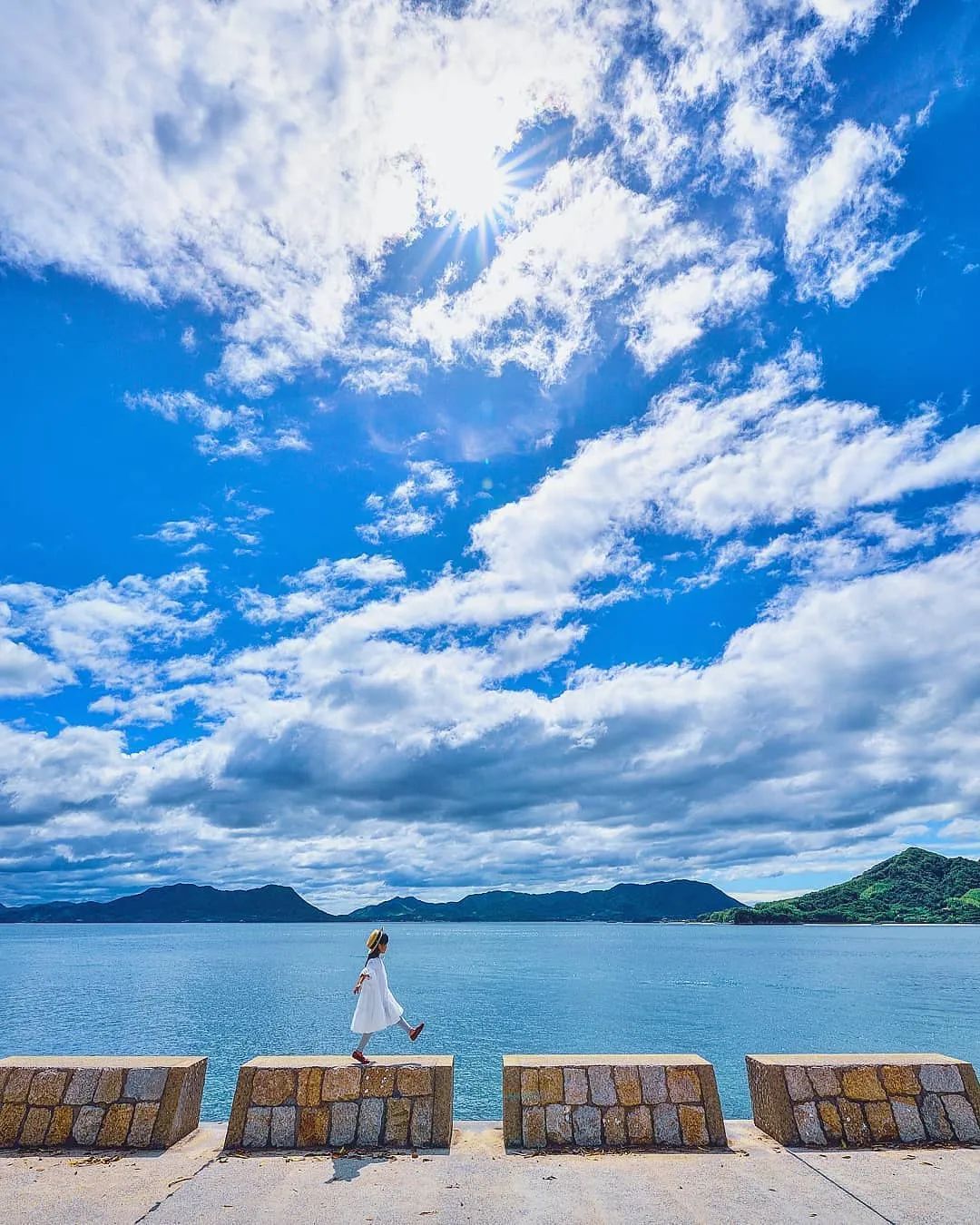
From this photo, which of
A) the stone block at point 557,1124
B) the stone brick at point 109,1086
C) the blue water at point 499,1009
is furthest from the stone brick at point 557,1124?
the blue water at point 499,1009

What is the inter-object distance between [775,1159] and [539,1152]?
96.9 inches

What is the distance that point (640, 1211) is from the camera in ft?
23.1

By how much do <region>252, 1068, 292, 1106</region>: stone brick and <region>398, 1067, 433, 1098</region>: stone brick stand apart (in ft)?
3.93

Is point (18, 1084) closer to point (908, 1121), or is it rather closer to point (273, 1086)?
point (273, 1086)

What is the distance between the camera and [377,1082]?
29.6 feet

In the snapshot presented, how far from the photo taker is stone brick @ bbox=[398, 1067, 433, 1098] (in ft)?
29.6

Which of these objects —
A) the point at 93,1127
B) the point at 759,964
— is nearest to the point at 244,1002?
the point at 93,1127

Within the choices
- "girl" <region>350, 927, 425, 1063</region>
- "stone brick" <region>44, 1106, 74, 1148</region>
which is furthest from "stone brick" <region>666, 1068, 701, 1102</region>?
"stone brick" <region>44, 1106, 74, 1148</region>

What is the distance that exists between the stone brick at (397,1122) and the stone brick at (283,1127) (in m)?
1.01

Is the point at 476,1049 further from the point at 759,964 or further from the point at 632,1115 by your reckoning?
the point at 759,964

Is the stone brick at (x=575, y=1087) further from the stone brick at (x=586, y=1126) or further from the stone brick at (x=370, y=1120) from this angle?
the stone brick at (x=370, y=1120)

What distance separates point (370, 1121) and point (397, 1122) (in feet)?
0.98

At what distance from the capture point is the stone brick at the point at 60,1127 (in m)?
8.74

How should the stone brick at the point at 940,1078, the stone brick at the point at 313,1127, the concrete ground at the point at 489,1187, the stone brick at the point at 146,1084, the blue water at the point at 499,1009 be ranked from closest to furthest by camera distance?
the concrete ground at the point at 489,1187, the stone brick at the point at 313,1127, the stone brick at the point at 146,1084, the stone brick at the point at 940,1078, the blue water at the point at 499,1009
